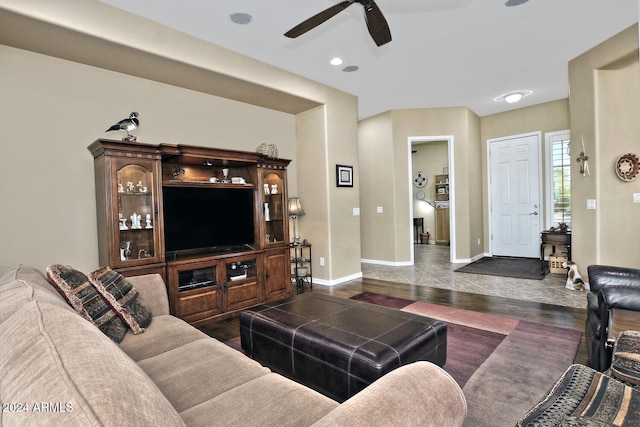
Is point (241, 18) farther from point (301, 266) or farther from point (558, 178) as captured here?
point (558, 178)

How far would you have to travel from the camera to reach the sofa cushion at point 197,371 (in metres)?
1.33

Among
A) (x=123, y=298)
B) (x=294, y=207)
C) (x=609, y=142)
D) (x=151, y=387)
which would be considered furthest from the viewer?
(x=294, y=207)

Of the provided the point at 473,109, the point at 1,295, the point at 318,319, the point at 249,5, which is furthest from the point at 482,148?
the point at 1,295

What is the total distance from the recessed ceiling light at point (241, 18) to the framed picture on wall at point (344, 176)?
2380 millimetres

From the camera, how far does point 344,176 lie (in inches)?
201

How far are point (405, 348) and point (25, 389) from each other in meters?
1.63

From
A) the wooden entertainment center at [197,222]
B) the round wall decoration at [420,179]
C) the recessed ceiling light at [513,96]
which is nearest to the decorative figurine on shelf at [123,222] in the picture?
the wooden entertainment center at [197,222]

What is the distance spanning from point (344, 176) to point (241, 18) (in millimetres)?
2639

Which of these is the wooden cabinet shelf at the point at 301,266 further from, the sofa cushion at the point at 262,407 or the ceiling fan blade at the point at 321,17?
the sofa cushion at the point at 262,407

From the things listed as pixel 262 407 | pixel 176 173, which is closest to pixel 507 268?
pixel 176 173

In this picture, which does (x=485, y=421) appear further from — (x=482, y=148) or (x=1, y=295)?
(x=482, y=148)

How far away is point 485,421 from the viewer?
177 cm

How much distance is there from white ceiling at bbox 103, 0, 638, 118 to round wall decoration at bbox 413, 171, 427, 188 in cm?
423

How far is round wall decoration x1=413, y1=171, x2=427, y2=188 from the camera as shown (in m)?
9.27
